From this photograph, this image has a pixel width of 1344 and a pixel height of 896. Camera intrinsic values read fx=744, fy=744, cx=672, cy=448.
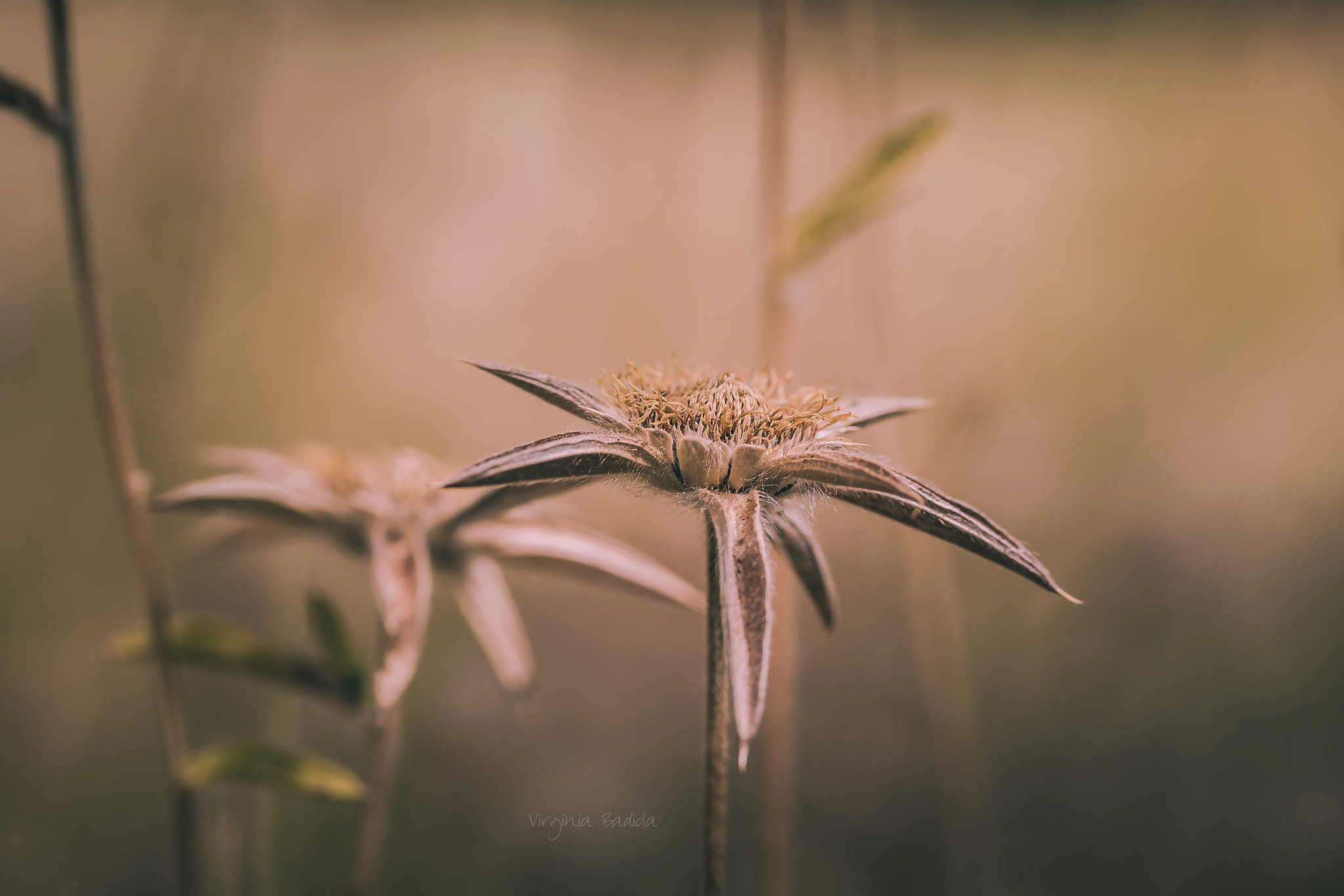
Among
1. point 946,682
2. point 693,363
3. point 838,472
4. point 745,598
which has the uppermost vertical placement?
point 693,363

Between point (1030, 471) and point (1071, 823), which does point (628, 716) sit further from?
point (1030, 471)

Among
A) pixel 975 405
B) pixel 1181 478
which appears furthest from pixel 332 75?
pixel 1181 478

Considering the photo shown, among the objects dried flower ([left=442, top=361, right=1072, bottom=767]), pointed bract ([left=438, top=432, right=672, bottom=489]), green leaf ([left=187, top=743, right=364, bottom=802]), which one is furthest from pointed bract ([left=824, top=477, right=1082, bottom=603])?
green leaf ([left=187, top=743, right=364, bottom=802])

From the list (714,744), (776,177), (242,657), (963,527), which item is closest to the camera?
(963,527)

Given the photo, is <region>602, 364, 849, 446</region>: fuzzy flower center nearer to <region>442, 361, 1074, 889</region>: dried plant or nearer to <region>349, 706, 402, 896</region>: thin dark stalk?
<region>442, 361, 1074, 889</region>: dried plant

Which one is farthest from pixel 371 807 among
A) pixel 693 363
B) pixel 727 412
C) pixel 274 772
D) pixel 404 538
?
pixel 693 363

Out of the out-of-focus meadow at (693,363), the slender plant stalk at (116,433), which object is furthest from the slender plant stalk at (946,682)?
the slender plant stalk at (116,433)

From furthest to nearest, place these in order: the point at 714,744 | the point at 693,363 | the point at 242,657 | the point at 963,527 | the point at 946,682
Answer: the point at 693,363
the point at 946,682
the point at 242,657
the point at 714,744
the point at 963,527

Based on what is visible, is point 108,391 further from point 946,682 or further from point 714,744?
point 946,682
